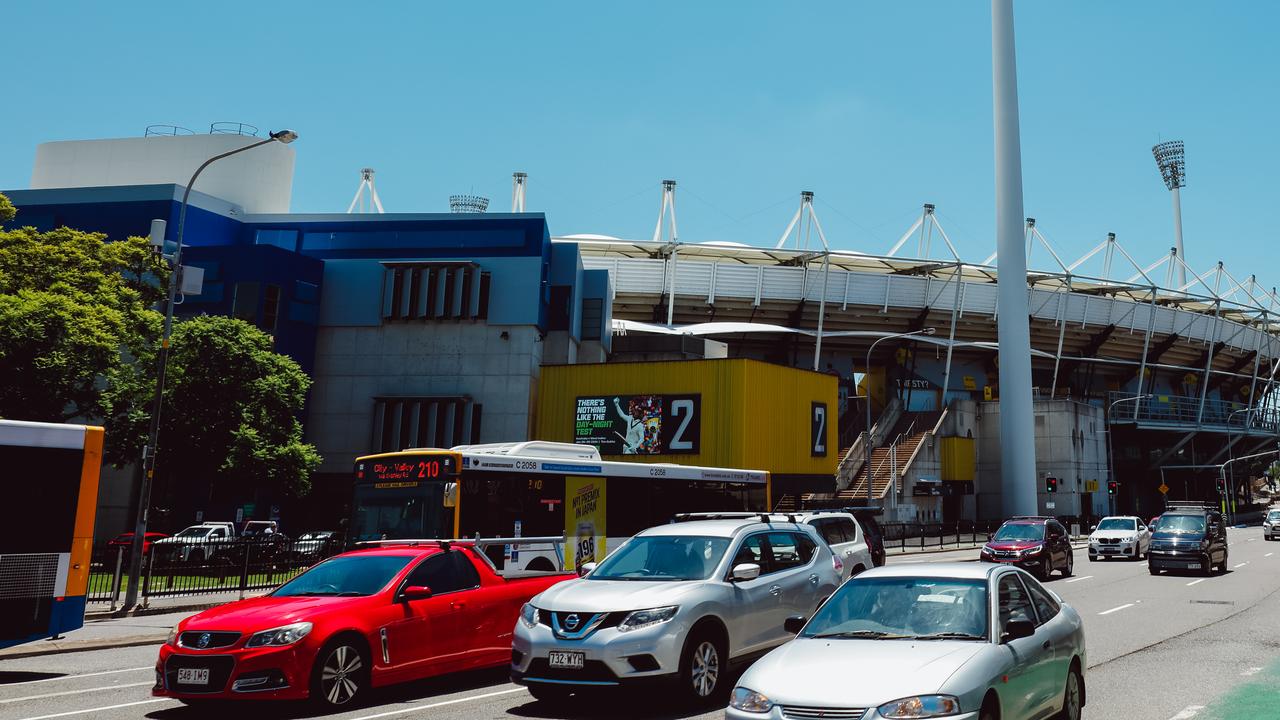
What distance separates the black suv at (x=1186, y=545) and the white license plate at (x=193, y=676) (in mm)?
26126

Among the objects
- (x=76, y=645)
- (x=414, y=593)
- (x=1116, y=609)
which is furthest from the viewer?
(x=1116, y=609)

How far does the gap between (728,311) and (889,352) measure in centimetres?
1514

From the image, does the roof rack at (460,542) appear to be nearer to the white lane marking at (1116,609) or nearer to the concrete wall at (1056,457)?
the white lane marking at (1116,609)

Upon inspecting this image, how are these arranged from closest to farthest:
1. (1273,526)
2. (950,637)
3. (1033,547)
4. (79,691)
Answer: (950,637) < (79,691) < (1033,547) < (1273,526)

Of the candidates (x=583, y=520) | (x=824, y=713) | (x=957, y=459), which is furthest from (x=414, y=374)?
(x=824, y=713)

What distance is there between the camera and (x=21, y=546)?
38.5 feet

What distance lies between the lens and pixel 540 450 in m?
18.9

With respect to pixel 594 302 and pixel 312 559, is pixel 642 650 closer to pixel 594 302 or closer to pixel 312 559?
pixel 312 559

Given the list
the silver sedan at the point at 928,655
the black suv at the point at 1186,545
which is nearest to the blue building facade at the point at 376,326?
the black suv at the point at 1186,545

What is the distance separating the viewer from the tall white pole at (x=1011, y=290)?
57.3 meters

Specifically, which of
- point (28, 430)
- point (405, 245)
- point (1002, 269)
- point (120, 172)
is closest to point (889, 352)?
point (1002, 269)

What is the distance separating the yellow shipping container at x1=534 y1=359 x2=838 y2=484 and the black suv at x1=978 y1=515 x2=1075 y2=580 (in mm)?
13397

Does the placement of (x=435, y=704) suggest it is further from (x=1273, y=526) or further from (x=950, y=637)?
(x=1273, y=526)

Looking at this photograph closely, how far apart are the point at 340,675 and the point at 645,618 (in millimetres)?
3123
